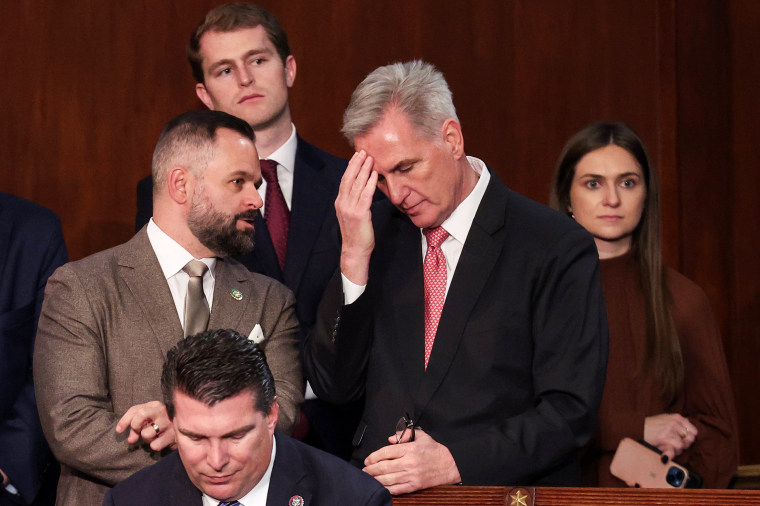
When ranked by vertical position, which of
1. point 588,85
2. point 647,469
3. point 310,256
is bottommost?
point 647,469

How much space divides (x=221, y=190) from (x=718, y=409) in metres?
1.71

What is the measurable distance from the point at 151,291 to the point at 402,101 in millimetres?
830

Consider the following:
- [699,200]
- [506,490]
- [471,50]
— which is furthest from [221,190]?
[699,200]

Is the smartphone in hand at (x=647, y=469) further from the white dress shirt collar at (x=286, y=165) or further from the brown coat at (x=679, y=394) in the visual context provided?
the white dress shirt collar at (x=286, y=165)

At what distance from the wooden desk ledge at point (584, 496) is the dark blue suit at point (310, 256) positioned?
70cm

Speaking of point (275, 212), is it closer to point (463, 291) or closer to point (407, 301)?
point (407, 301)

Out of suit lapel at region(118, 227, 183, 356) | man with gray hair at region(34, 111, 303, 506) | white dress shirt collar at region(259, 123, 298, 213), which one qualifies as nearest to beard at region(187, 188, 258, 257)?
man with gray hair at region(34, 111, 303, 506)

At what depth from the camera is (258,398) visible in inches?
105

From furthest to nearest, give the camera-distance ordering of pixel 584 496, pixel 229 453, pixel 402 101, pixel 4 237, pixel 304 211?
pixel 304 211
pixel 4 237
pixel 402 101
pixel 584 496
pixel 229 453

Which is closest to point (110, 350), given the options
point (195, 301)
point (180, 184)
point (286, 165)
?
point (195, 301)

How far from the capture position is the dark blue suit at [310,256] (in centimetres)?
350

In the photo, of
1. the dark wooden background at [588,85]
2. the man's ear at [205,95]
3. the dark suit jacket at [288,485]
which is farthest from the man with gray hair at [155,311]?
the dark wooden background at [588,85]

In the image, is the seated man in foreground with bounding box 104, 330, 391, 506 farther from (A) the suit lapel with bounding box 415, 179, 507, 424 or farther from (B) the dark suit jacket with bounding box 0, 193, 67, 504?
(B) the dark suit jacket with bounding box 0, 193, 67, 504

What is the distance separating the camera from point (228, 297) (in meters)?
3.24
